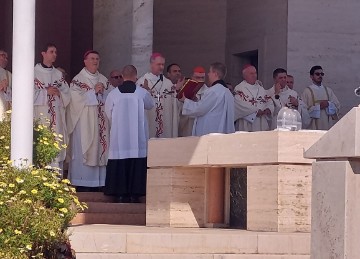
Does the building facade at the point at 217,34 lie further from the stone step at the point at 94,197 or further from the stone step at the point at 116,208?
the stone step at the point at 116,208

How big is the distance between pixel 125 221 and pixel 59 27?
8750 mm

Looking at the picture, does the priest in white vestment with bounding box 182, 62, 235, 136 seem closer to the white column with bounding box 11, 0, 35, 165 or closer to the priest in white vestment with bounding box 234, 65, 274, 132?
the priest in white vestment with bounding box 234, 65, 274, 132

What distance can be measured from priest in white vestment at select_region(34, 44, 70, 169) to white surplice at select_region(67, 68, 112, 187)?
0.14 meters

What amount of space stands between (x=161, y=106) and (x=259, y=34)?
3.45 metres

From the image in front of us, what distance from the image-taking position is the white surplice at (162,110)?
14891 mm

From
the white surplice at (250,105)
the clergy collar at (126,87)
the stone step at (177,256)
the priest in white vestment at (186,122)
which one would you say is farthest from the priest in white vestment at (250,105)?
the stone step at (177,256)

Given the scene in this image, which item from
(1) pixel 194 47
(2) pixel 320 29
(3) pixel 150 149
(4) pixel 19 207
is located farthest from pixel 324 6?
(4) pixel 19 207

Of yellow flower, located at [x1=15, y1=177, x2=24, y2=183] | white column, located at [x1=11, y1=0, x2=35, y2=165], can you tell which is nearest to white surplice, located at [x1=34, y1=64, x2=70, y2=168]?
white column, located at [x1=11, y1=0, x2=35, y2=165]

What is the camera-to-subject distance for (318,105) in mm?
16328

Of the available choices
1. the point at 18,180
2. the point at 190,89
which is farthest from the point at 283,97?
the point at 18,180

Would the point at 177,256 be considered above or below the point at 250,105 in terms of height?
below

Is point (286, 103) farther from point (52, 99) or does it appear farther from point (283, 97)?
point (52, 99)

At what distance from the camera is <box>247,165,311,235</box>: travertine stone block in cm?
1066

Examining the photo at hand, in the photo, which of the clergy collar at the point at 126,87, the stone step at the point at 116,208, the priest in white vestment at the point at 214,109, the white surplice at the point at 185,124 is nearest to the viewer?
the stone step at the point at 116,208
